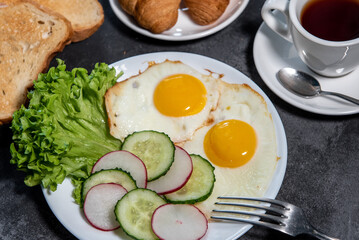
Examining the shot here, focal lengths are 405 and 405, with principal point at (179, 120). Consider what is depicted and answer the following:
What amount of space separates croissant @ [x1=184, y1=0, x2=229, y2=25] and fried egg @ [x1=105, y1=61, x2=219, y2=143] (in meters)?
0.63

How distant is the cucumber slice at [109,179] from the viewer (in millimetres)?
2125

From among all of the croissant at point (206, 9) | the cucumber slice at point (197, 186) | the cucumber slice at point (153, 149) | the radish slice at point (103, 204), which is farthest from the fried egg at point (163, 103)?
the croissant at point (206, 9)

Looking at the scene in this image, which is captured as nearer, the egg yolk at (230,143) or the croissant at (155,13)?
the egg yolk at (230,143)

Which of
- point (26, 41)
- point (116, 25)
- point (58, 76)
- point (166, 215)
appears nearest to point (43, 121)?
point (58, 76)

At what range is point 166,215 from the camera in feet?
6.61

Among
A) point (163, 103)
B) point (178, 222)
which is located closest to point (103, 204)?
point (178, 222)

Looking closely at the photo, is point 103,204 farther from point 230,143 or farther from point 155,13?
point 155,13

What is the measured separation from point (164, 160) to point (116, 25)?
1531mm

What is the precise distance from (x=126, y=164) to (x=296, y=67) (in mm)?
1335

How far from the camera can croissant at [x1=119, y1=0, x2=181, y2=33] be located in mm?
2887

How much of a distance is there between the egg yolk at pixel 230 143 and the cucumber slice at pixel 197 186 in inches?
4.4

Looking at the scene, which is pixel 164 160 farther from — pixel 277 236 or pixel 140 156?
pixel 277 236

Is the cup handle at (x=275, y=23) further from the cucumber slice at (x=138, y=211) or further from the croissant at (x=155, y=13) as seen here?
the cucumber slice at (x=138, y=211)

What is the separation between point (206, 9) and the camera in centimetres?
293
